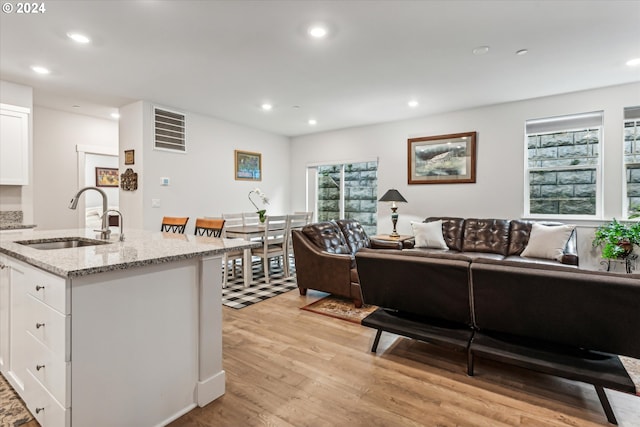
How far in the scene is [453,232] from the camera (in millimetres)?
4820

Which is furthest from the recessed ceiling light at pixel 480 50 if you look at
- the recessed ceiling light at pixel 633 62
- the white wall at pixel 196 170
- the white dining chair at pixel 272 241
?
the white wall at pixel 196 170

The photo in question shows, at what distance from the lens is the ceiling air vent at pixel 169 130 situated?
477cm

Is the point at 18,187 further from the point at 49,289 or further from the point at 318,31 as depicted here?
the point at 318,31

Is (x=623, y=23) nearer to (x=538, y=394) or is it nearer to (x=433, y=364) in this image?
(x=538, y=394)

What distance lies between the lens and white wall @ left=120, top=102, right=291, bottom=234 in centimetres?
466

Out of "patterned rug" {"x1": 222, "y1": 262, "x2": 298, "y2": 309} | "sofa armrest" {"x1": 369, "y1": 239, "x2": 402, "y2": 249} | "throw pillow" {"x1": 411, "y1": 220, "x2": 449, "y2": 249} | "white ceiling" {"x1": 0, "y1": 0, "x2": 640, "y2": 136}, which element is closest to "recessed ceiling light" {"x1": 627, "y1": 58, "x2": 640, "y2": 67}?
"white ceiling" {"x1": 0, "y1": 0, "x2": 640, "y2": 136}

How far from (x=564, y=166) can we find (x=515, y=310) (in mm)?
3579

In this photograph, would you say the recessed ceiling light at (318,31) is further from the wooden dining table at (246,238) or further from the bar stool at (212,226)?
the wooden dining table at (246,238)

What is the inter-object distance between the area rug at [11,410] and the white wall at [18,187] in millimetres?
2797

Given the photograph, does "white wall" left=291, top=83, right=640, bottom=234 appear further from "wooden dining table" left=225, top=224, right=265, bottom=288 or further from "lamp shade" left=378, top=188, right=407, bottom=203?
"wooden dining table" left=225, top=224, right=265, bottom=288

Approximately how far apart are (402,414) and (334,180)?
5.25 m

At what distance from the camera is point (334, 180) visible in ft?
22.1

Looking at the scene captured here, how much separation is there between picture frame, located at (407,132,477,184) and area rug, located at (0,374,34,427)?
525 cm

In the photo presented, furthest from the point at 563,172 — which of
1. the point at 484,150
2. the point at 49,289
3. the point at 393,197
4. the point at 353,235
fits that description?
the point at 49,289
